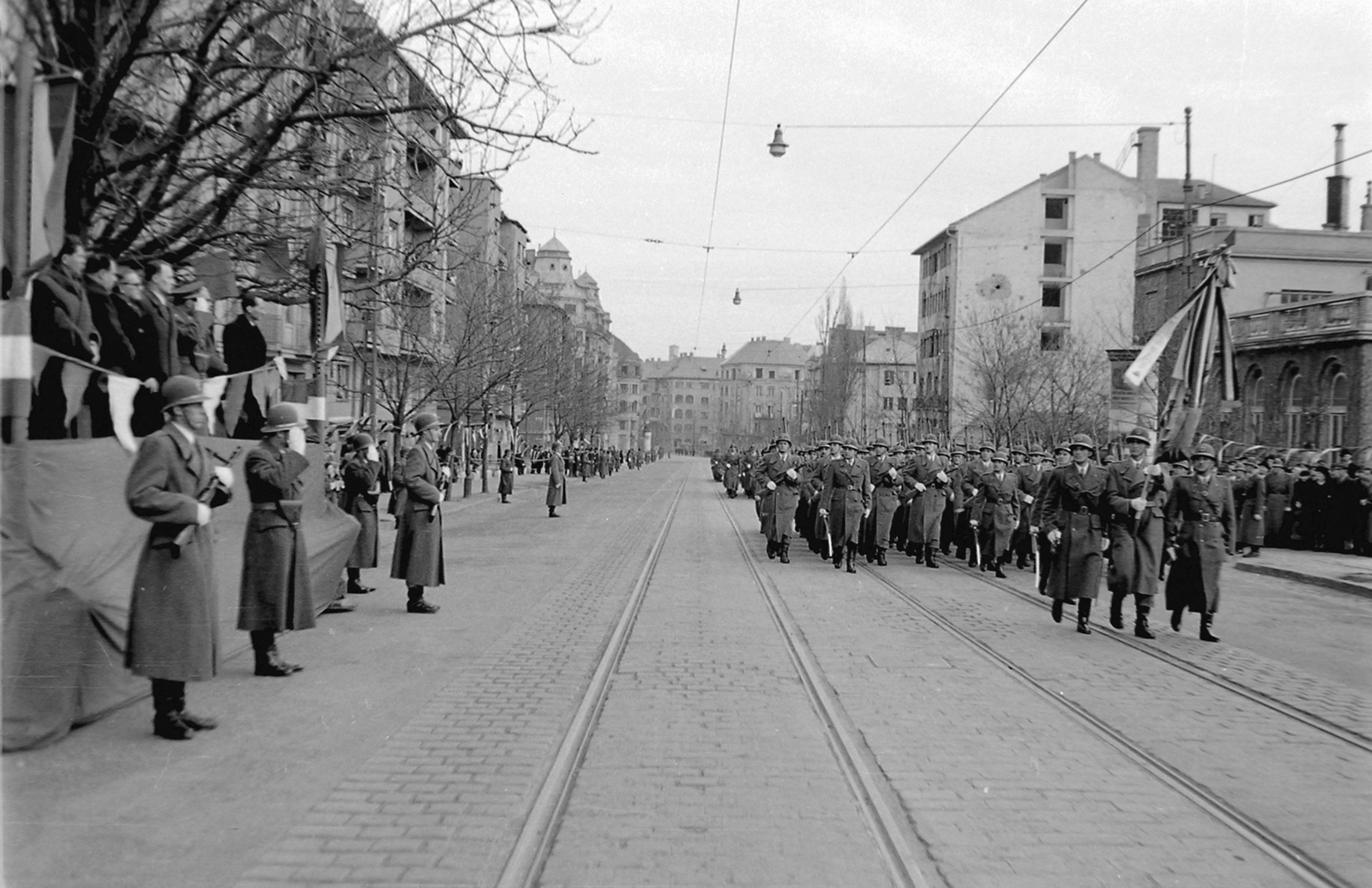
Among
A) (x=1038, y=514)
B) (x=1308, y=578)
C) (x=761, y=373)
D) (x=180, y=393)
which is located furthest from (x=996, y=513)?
(x=761, y=373)

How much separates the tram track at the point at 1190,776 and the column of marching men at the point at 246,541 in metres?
5.48

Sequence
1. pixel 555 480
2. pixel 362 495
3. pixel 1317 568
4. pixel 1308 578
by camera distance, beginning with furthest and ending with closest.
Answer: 1. pixel 555 480
2. pixel 1317 568
3. pixel 1308 578
4. pixel 362 495

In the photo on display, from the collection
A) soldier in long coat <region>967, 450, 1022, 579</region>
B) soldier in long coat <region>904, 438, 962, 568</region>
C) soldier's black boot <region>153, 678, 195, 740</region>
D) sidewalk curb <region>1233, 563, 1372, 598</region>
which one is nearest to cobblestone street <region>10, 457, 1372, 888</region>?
soldier's black boot <region>153, 678, 195, 740</region>

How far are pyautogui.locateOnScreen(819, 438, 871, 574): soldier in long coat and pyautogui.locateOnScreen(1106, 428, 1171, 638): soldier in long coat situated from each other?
561 cm

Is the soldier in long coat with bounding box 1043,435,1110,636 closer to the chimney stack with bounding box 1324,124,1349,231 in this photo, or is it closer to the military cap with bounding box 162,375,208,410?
the military cap with bounding box 162,375,208,410

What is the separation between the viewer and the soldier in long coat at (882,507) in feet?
56.3

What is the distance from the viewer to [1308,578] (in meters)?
16.7

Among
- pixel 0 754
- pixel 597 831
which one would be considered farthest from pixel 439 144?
pixel 597 831

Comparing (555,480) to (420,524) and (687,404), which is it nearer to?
(420,524)

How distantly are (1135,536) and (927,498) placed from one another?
6.86 meters

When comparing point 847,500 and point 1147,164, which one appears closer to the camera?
point 847,500

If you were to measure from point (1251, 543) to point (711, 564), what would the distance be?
34.4ft

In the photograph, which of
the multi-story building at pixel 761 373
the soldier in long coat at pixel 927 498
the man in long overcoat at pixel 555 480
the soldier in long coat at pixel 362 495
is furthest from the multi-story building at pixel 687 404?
the soldier in long coat at pixel 362 495

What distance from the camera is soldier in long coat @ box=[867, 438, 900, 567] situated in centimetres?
1717
